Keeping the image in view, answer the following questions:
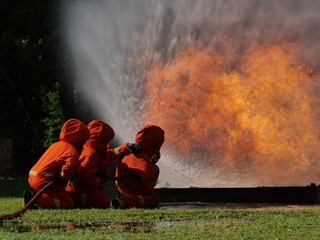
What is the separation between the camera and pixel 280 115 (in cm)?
1270

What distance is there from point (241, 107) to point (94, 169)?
5.66 m

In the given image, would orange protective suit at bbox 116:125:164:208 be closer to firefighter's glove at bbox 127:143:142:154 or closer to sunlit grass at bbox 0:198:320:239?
firefighter's glove at bbox 127:143:142:154

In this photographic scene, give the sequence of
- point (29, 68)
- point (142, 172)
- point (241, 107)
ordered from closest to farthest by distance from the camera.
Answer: point (142, 172) < point (241, 107) < point (29, 68)

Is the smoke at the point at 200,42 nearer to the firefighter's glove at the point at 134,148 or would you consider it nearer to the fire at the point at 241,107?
the fire at the point at 241,107

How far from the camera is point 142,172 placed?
8.37 m

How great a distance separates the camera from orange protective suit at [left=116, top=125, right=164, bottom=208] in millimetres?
8391

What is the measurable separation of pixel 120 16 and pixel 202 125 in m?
4.51

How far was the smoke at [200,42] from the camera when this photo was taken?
13.0 meters

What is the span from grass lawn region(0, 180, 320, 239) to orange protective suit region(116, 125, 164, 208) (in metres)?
1.12

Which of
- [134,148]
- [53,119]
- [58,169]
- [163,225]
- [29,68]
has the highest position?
[53,119]

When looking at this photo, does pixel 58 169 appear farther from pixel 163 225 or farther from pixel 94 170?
pixel 163 225

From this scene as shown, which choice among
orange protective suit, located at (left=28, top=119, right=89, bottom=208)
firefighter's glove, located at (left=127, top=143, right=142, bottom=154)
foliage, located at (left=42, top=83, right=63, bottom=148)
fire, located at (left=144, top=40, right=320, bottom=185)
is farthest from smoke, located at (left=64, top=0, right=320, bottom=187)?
foliage, located at (left=42, top=83, right=63, bottom=148)

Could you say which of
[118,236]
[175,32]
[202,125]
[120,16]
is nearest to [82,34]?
[120,16]

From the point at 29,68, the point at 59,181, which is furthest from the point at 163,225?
the point at 29,68
